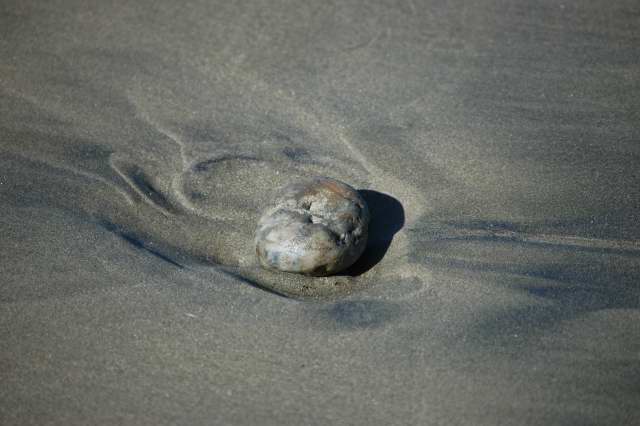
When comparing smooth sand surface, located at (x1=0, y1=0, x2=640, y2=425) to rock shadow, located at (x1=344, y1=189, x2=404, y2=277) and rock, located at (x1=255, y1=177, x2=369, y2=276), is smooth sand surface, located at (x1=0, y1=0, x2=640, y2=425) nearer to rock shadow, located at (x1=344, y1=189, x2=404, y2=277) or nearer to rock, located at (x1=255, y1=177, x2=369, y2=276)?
rock shadow, located at (x1=344, y1=189, x2=404, y2=277)

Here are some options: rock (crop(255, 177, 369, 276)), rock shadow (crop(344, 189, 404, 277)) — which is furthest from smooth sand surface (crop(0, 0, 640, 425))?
rock (crop(255, 177, 369, 276))

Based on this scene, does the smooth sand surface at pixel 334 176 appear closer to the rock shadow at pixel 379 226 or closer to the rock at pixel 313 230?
the rock shadow at pixel 379 226

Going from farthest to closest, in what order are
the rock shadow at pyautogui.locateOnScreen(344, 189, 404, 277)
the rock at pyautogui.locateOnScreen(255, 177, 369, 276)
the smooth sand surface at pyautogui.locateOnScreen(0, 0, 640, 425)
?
the rock shadow at pyautogui.locateOnScreen(344, 189, 404, 277), the rock at pyautogui.locateOnScreen(255, 177, 369, 276), the smooth sand surface at pyautogui.locateOnScreen(0, 0, 640, 425)

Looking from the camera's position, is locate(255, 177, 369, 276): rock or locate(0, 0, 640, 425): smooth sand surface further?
locate(255, 177, 369, 276): rock

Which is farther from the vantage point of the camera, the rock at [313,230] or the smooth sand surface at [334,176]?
Answer: the rock at [313,230]

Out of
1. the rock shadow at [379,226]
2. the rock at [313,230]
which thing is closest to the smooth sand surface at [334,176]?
the rock shadow at [379,226]

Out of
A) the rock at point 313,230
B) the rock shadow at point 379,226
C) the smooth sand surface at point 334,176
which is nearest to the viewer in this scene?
the smooth sand surface at point 334,176
